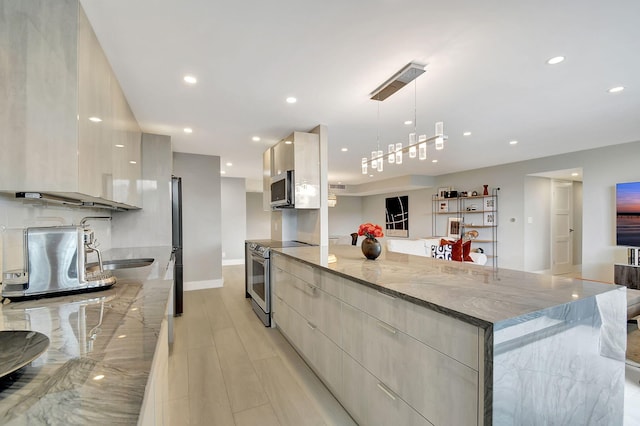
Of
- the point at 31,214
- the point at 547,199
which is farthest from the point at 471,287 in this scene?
the point at 547,199

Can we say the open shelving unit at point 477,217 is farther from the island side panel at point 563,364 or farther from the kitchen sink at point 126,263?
the kitchen sink at point 126,263

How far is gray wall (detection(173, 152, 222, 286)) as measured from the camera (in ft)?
16.2

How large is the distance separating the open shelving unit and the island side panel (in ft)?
18.2

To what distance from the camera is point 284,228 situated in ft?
14.4

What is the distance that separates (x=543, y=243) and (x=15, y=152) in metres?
8.20

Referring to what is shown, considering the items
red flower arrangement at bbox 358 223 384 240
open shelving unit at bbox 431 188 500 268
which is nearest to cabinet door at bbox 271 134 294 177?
red flower arrangement at bbox 358 223 384 240

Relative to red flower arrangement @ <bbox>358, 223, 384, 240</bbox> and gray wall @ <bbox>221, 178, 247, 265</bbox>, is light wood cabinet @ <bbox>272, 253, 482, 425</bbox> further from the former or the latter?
gray wall @ <bbox>221, 178, 247, 265</bbox>

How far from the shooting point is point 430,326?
117 cm

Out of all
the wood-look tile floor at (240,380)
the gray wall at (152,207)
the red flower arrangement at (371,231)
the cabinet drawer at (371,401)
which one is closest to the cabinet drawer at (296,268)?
the red flower arrangement at (371,231)

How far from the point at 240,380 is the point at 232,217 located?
6045 mm

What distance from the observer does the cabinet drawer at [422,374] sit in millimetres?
1025

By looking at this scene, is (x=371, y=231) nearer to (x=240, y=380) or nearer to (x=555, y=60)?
(x=240, y=380)

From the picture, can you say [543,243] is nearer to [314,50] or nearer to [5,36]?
[314,50]

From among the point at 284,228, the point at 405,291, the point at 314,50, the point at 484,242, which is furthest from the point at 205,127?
the point at 484,242
